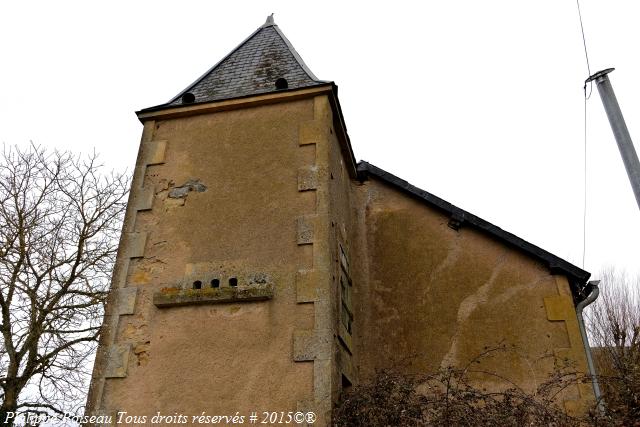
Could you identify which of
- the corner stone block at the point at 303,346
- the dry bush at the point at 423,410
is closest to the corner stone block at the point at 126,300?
the corner stone block at the point at 303,346

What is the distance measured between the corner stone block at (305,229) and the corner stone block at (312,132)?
1.12m

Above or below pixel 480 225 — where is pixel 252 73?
above

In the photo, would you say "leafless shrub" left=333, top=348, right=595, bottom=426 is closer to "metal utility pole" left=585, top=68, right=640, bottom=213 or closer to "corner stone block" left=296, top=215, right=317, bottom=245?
"corner stone block" left=296, top=215, right=317, bottom=245

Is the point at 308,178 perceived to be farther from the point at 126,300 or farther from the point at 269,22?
the point at 269,22

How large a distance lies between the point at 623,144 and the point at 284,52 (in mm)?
5244

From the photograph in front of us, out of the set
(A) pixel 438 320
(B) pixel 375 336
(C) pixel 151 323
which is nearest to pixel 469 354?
(A) pixel 438 320

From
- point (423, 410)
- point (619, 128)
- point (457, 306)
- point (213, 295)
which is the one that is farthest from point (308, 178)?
point (619, 128)

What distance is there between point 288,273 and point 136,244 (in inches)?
76.7

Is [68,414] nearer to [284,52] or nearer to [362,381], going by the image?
[362,381]

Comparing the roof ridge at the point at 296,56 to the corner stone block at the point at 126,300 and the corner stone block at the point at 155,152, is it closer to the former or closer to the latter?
the corner stone block at the point at 155,152

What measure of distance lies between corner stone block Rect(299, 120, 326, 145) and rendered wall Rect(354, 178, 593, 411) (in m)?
1.84

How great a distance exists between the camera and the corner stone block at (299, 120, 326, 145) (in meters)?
6.14

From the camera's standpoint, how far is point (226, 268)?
17.8 ft

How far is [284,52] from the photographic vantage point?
8.08m
